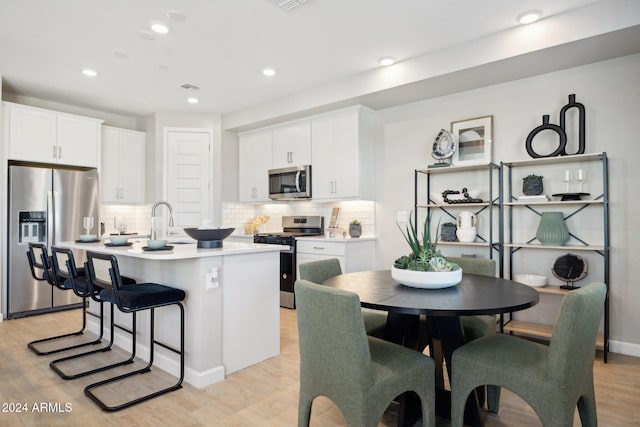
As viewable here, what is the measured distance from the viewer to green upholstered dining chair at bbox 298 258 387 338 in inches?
91.9

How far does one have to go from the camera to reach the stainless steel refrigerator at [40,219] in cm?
424

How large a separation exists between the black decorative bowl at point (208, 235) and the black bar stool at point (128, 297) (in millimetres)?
401

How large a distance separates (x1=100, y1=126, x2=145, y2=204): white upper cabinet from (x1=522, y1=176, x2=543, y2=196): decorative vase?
5.03 metres

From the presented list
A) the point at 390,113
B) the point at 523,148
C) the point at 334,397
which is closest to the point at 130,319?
the point at 334,397

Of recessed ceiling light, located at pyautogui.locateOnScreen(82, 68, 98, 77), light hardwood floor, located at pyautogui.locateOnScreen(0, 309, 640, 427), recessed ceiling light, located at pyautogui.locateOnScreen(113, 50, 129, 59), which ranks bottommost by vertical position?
light hardwood floor, located at pyautogui.locateOnScreen(0, 309, 640, 427)

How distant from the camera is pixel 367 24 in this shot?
Answer: 3.09 metres

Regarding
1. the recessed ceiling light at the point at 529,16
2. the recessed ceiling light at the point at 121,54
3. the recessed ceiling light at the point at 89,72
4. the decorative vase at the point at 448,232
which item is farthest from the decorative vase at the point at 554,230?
the recessed ceiling light at the point at 89,72

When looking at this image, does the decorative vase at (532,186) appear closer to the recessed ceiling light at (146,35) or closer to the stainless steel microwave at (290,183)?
the stainless steel microwave at (290,183)

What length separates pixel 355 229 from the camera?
15.3 feet

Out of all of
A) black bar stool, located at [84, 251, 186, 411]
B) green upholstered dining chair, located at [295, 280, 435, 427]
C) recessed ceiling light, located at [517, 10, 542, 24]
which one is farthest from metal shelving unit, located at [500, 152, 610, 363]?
black bar stool, located at [84, 251, 186, 411]

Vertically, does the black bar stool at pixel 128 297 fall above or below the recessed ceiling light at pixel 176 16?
below

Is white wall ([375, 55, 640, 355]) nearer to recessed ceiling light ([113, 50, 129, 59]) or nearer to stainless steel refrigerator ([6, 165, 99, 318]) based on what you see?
recessed ceiling light ([113, 50, 129, 59])

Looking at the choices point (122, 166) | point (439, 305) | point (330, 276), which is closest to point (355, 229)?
point (330, 276)

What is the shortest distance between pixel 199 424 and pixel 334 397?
2.98 ft
